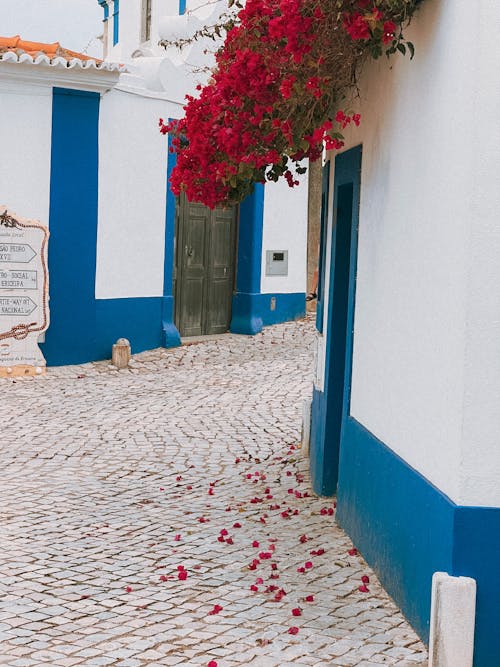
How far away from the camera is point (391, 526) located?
16.2 feet

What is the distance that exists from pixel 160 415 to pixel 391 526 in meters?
5.31

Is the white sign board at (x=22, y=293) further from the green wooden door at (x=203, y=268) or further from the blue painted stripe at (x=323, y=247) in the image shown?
the blue painted stripe at (x=323, y=247)

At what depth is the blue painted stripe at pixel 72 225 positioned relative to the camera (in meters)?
12.2

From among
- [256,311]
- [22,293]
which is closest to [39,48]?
[22,293]

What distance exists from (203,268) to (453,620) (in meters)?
11.4

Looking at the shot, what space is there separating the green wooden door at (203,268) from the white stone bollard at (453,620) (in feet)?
35.6

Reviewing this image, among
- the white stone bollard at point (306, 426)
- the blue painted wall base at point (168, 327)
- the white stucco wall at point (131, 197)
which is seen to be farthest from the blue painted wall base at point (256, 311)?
the white stone bollard at point (306, 426)

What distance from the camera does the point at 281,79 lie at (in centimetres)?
519

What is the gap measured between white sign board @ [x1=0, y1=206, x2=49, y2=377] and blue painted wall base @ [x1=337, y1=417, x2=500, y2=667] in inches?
257

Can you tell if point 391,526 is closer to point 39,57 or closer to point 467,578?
point 467,578

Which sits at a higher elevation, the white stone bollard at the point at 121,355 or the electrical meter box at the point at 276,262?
the electrical meter box at the point at 276,262

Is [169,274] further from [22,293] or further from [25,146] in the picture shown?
[25,146]

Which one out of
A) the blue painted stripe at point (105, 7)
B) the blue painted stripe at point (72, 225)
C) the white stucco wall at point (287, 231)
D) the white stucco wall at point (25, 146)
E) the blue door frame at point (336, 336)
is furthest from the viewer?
the blue painted stripe at point (105, 7)

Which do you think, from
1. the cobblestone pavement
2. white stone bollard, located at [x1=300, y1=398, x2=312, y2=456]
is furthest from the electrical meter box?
white stone bollard, located at [x1=300, y1=398, x2=312, y2=456]
